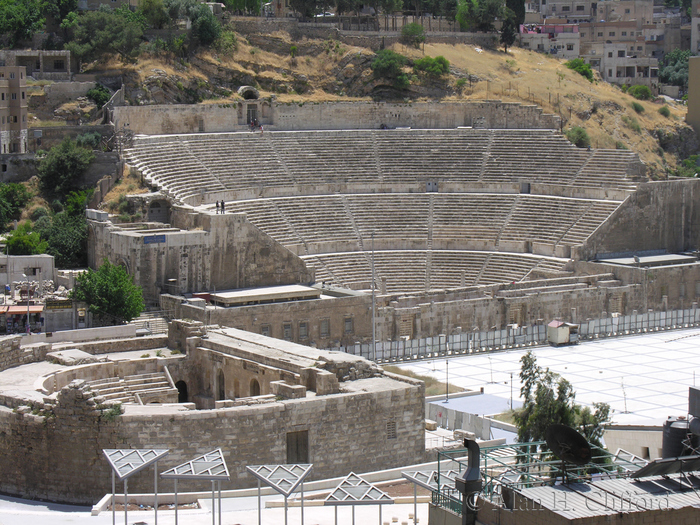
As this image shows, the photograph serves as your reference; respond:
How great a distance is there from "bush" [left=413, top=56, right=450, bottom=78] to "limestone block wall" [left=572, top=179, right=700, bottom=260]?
1940 cm

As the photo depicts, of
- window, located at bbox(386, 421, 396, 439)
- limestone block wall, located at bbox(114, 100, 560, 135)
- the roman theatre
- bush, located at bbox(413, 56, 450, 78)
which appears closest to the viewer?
the roman theatre

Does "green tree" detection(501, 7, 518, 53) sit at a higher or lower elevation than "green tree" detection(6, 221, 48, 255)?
higher

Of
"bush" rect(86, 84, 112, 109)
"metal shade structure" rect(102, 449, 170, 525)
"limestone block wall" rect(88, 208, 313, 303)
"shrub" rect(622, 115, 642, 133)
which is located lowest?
"metal shade structure" rect(102, 449, 170, 525)

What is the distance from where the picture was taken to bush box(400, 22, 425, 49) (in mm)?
79250

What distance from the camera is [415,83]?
74.9 m

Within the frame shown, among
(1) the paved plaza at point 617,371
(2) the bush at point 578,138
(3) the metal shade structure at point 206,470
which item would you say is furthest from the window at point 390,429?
(2) the bush at point 578,138

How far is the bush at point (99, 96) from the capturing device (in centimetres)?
6281

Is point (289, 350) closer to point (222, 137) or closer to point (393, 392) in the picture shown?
point (393, 392)

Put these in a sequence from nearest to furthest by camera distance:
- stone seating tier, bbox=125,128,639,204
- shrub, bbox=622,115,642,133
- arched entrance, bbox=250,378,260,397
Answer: arched entrance, bbox=250,378,260,397 < stone seating tier, bbox=125,128,639,204 < shrub, bbox=622,115,642,133

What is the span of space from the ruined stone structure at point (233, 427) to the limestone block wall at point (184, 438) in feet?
0.08

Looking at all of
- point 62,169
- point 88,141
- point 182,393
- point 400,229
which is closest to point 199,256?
point 62,169

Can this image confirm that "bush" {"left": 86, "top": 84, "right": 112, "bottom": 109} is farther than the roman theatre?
Yes

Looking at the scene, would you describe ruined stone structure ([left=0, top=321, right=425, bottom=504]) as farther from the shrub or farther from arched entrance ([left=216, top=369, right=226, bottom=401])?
the shrub

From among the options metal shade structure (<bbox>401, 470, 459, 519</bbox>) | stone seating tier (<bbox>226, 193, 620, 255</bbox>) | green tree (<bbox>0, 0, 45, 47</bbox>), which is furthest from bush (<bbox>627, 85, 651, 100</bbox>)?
metal shade structure (<bbox>401, 470, 459, 519</bbox>)
